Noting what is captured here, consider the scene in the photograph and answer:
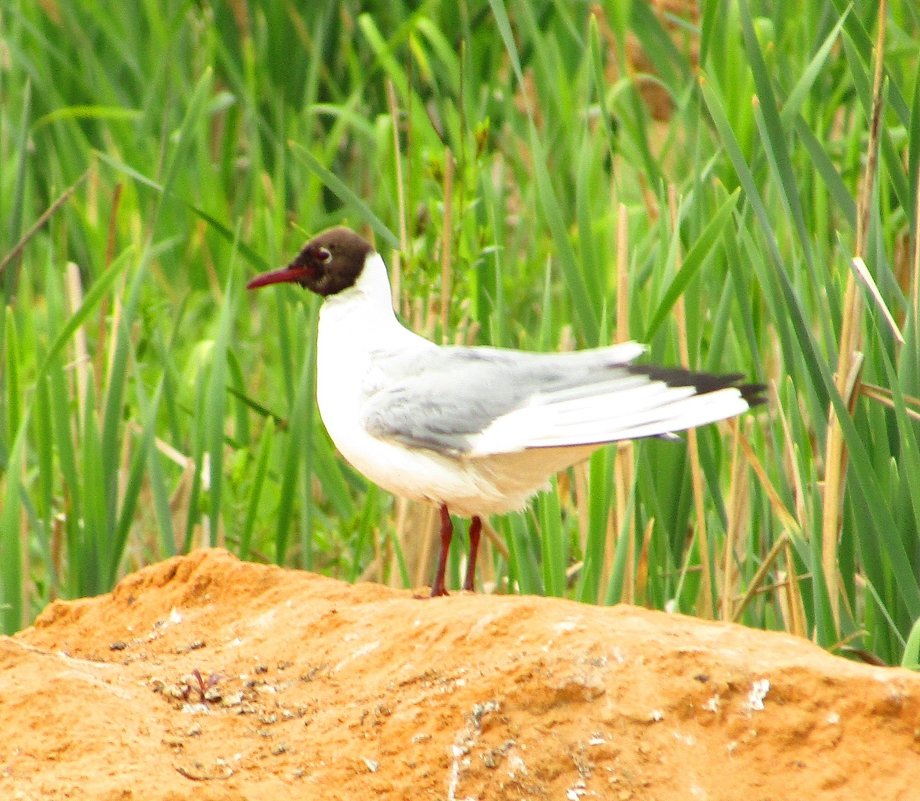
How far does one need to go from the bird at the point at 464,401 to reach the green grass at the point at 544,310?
0.46ft

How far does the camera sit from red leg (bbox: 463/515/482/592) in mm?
2885

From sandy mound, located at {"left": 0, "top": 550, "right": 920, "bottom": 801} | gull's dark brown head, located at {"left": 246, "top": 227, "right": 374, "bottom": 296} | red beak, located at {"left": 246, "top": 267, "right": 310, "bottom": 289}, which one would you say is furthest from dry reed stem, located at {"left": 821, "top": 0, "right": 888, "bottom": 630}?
red beak, located at {"left": 246, "top": 267, "right": 310, "bottom": 289}

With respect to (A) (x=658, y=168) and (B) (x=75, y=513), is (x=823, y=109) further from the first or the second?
(B) (x=75, y=513)

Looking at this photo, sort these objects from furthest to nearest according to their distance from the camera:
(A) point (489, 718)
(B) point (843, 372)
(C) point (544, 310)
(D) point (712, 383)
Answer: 1. (C) point (544, 310)
2. (B) point (843, 372)
3. (D) point (712, 383)
4. (A) point (489, 718)

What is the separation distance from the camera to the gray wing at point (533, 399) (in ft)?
7.83

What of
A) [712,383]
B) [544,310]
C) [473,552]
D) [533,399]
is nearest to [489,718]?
[712,383]

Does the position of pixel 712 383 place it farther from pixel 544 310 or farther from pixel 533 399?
pixel 544 310

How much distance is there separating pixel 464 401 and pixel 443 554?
0.30 metres

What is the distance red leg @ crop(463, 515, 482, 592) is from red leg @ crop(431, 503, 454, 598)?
0.22 ft

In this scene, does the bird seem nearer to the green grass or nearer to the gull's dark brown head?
the gull's dark brown head

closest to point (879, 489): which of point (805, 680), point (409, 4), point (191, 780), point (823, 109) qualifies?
point (805, 680)

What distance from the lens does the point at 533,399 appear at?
264cm

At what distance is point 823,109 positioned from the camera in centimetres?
372

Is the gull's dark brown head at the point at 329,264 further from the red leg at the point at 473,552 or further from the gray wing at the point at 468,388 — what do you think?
the red leg at the point at 473,552
